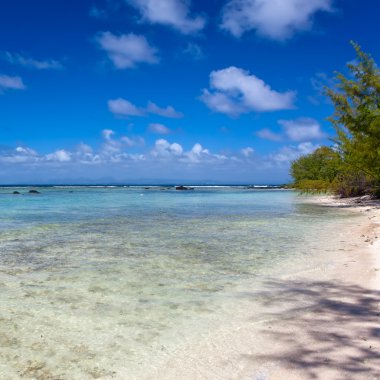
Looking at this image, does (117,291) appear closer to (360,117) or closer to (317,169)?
(360,117)

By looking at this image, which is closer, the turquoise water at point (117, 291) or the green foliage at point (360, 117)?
the turquoise water at point (117, 291)

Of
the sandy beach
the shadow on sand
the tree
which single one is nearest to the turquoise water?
the sandy beach

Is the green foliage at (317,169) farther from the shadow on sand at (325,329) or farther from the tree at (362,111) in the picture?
A: the shadow on sand at (325,329)

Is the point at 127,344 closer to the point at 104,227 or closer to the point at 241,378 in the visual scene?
the point at 241,378

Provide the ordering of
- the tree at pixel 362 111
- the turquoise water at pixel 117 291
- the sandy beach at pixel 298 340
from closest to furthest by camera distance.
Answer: the sandy beach at pixel 298 340
the turquoise water at pixel 117 291
the tree at pixel 362 111

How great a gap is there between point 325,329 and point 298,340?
54cm

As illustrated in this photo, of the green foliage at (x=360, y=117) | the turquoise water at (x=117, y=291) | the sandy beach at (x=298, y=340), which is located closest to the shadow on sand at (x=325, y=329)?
the sandy beach at (x=298, y=340)

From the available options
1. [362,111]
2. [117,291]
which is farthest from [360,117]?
[117,291]

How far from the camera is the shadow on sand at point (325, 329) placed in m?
4.02

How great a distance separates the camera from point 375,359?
410cm

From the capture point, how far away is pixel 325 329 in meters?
5.05

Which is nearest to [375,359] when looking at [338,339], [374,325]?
[338,339]

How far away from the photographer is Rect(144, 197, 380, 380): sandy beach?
13.1 ft

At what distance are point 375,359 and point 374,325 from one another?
42.1 inches
